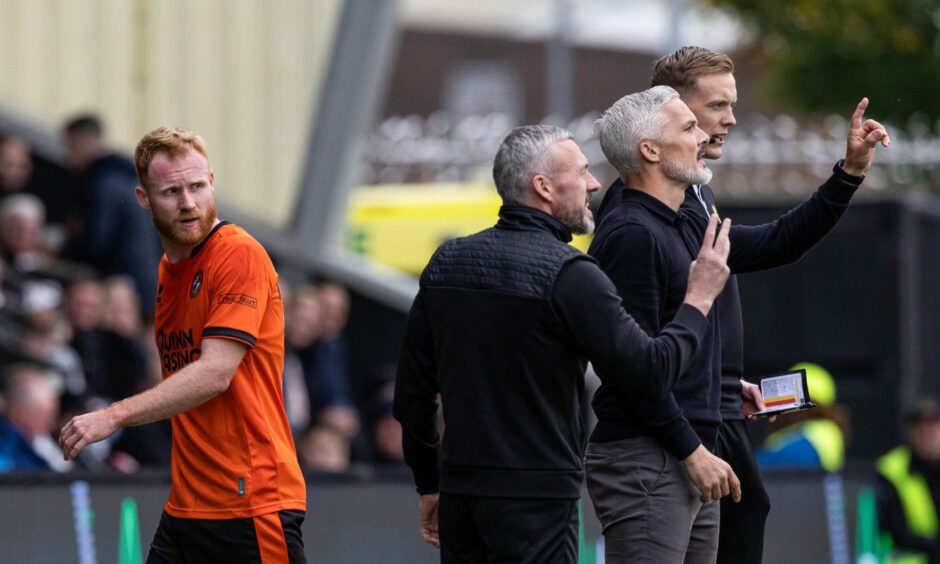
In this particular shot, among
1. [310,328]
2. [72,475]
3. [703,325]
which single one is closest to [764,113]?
[310,328]

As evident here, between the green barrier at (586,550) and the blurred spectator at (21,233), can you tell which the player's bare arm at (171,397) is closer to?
the green barrier at (586,550)

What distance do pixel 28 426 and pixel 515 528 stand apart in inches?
199

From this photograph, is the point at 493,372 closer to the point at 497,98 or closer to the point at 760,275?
the point at 760,275

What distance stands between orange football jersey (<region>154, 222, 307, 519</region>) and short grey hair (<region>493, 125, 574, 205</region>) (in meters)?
0.77

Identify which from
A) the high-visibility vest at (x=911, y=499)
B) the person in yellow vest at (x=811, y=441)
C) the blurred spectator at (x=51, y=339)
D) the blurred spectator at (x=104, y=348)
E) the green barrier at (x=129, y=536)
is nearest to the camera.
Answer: the green barrier at (x=129, y=536)

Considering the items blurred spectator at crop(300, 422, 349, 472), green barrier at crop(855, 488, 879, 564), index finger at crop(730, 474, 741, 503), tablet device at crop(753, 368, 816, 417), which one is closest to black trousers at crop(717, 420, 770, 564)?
tablet device at crop(753, 368, 816, 417)

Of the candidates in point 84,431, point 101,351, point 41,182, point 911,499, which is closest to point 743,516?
point 84,431

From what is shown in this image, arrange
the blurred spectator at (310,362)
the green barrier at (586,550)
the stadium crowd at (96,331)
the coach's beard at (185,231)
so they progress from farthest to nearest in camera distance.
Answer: the blurred spectator at (310,362)
the stadium crowd at (96,331)
the green barrier at (586,550)
the coach's beard at (185,231)

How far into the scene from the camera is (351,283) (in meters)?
15.3

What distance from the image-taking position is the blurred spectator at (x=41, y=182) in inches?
467

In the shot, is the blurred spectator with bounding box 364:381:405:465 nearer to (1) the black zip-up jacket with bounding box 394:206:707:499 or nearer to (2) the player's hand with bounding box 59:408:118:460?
(1) the black zip-up jacket with bounding box 394:206:707:499

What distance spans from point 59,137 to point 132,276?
270 cm

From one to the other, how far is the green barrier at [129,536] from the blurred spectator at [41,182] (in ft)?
14.2

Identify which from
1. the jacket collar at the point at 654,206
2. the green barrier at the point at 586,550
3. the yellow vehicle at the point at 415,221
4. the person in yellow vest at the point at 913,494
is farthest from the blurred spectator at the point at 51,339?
the jacket collar at the point at 654,206
